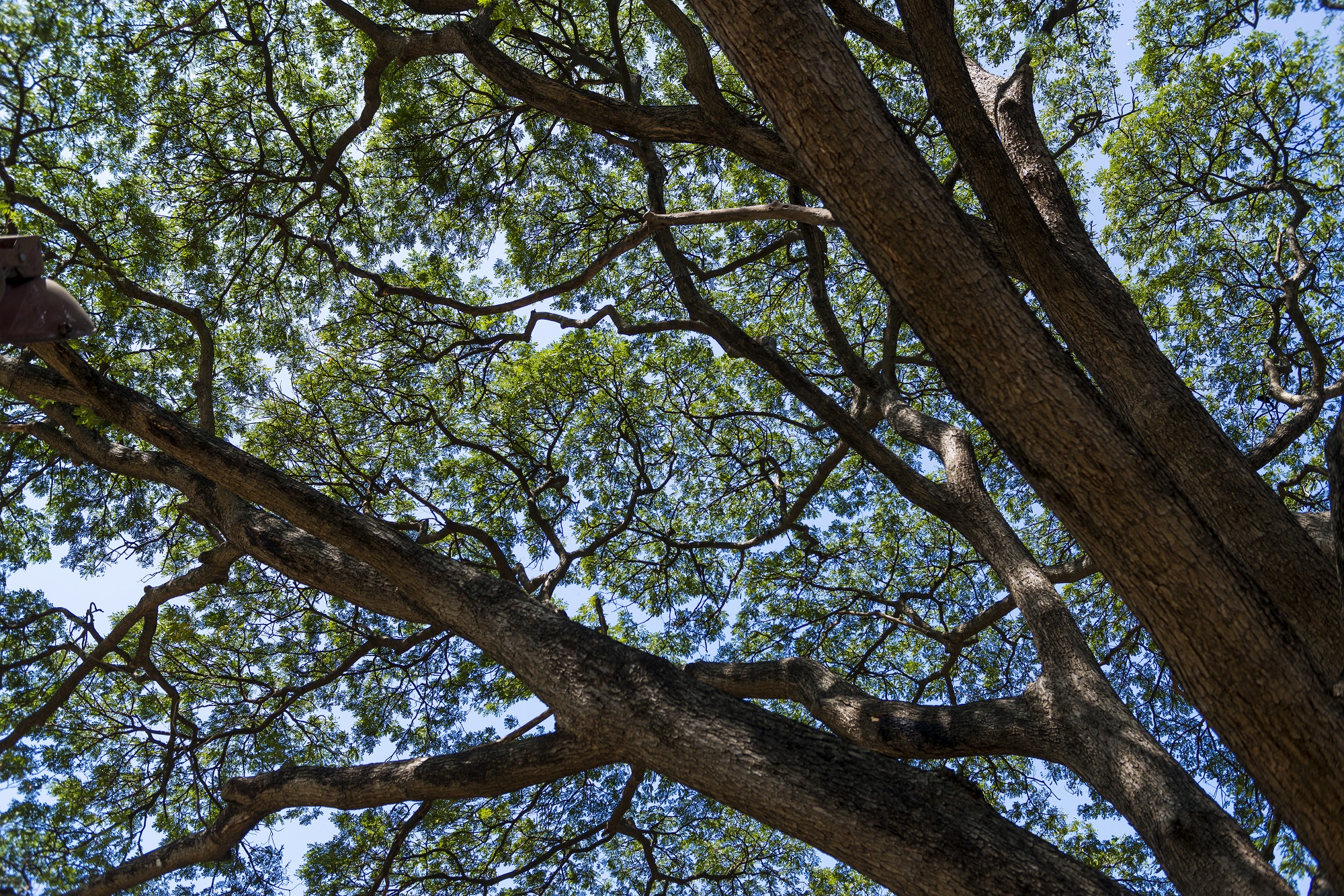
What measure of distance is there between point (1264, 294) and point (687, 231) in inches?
234

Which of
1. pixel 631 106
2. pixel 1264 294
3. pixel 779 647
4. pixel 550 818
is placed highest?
pixel 1264 294

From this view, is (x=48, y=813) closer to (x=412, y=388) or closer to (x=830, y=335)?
(x=412, y=388)

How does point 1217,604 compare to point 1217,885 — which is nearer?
point 1217,604

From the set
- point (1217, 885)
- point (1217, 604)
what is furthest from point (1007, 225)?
point (1217, 885)

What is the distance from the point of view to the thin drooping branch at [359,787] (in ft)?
14.6

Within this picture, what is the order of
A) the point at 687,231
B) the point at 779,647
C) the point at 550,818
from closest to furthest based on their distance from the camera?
the point at 550,818
the point at 779,647
the point at 687,231

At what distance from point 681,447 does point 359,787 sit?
559 centimetres

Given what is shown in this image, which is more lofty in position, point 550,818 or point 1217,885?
point 550,818

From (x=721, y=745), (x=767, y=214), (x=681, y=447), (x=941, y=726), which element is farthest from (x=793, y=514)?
(x=721, y=745)

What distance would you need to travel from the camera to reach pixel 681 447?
966 centimetres

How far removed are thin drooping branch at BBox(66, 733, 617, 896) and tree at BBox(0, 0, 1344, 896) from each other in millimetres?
26

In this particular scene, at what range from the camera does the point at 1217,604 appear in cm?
295

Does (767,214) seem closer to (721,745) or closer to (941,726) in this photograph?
(721,745)

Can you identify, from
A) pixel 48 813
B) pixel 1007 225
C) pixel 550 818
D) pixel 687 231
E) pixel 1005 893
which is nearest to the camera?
pixel 1005 893
